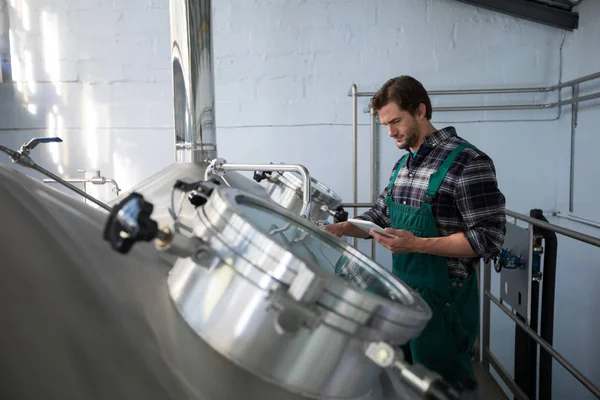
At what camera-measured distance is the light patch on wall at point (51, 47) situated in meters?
2.26

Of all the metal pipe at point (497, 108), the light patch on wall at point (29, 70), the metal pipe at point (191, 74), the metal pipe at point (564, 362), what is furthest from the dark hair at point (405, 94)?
the light patch on wall at point (29, 70)

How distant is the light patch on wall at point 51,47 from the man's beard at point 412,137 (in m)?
1.90

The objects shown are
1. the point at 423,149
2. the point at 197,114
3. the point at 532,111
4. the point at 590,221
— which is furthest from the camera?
the point at 532,111

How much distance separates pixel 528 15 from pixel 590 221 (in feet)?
3.20

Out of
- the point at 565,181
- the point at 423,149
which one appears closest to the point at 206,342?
the point at 423,149

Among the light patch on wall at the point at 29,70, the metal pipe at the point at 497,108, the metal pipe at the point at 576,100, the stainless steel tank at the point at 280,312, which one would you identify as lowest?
the stainless steel tank at the point at 280,312

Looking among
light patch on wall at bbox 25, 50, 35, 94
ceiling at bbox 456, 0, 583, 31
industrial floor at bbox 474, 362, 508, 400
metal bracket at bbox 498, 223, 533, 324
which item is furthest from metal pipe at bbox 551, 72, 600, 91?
light patch on wall at bbox 25, 50, 35, 94

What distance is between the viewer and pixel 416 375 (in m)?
0.40

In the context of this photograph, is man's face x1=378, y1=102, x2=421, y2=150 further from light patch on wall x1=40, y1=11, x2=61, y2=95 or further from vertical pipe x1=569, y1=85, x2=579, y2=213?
light patch on wall x1=40, y1=11, x2=61, y2=95

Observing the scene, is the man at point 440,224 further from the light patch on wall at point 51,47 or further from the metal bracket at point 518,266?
the light patch on wall at point 51,47

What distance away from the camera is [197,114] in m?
1.33

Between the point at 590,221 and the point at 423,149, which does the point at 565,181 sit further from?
the point at 423,149

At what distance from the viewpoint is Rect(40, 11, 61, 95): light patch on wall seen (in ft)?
7.41

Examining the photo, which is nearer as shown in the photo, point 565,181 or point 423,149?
point 423,149
